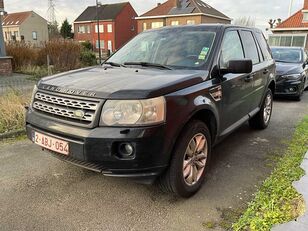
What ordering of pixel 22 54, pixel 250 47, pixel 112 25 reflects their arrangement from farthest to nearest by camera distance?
pixel 112 25, pixel 22 54, pixel 250 47

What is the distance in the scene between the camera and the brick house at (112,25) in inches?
2040

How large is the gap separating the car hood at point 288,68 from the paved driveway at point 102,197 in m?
4.81

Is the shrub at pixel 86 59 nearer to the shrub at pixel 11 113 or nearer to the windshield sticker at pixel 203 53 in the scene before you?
the shrub at pixel 11 113

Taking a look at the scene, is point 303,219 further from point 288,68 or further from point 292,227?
point 288,68

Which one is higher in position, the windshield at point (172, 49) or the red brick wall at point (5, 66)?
the windshield at point (172, 49)

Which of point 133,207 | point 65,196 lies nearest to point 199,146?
point 133,207

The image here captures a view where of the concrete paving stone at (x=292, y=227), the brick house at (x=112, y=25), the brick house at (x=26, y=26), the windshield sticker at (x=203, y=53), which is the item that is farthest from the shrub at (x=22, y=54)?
the brick house at (x=26, y=26)

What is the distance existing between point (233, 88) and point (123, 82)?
1614 millimetres

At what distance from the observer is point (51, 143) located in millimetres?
2846

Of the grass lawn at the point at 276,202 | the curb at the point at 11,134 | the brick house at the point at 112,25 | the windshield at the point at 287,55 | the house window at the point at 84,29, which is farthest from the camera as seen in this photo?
the house window at the point at 84,29

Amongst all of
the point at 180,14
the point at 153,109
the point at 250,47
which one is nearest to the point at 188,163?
the point at 153,109

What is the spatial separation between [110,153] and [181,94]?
85 centimetres

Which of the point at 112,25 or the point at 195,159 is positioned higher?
the point at 112,25

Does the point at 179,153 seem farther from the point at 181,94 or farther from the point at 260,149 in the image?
the point at 260,149
